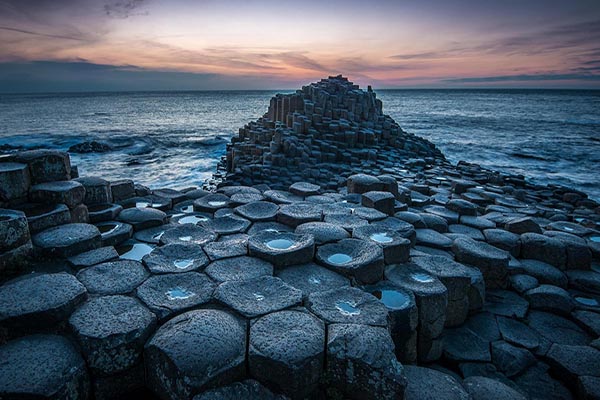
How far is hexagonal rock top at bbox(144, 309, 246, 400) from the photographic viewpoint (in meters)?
2.17

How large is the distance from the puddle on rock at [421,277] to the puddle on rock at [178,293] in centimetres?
230

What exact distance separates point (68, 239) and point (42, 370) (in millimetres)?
1845

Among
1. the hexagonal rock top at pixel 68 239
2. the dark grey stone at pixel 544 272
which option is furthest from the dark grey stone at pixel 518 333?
the hexagonal rock top at pixel 68 239

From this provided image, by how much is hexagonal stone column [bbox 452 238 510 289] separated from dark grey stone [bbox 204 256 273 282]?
8.79ft

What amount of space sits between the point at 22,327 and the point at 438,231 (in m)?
5.29

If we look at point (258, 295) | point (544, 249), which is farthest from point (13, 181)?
point (544, 249)

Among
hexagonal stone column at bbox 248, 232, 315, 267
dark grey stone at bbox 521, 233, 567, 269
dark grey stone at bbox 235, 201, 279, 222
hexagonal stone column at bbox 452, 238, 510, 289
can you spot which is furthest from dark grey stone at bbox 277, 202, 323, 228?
dark grey stone at bbox 521, 233, 567, 269

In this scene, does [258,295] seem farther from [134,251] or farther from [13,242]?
[13,242]

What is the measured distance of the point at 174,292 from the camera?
306 centimetres

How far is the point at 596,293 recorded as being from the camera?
450cm

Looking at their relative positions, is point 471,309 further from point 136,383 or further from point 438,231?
point 136,383

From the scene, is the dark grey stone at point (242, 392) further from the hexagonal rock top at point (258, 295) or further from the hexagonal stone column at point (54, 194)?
the hexagonal stone column at point (54, 194)

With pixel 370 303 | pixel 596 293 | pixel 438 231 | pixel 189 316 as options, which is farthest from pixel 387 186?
pixel 189 316

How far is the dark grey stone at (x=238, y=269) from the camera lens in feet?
10.8
